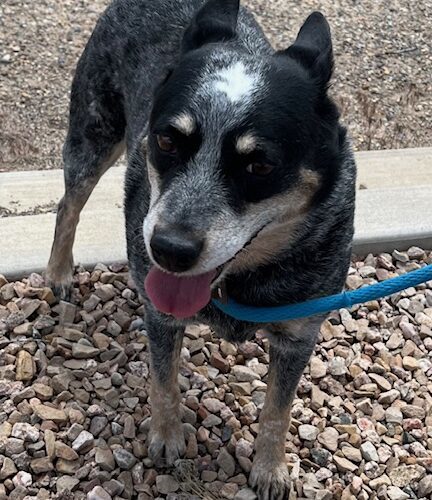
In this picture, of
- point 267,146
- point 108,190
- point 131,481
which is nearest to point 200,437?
point 131,481

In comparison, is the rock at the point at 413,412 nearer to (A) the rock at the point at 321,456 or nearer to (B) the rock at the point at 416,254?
(A) the rock at the point at 321,456

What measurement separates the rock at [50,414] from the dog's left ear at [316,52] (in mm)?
1657

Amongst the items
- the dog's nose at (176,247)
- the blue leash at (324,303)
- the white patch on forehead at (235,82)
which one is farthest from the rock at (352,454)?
the white patch on forehead at (235,82)

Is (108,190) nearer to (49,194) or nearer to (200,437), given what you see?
(49,194)

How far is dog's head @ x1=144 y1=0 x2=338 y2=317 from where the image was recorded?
2.44 meters

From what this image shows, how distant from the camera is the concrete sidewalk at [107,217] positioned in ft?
13.6

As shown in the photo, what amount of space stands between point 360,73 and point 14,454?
177 inches

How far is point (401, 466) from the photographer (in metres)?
3.41

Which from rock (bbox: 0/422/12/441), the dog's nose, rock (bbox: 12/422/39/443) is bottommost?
rock (bbox: 0/422/12/441)

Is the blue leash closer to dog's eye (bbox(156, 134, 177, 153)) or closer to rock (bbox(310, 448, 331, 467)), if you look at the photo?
dog's eye (bbox(156, 134, 177, 153))

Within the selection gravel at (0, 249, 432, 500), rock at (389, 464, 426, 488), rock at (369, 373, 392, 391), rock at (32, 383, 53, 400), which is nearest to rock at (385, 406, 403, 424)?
gravel at (0, 249, 432, 500)

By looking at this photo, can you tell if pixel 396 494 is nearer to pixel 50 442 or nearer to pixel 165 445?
pixel 165 445

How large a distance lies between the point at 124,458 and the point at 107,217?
1475 millimetres

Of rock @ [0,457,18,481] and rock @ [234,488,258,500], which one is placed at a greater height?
rock @ [0,457,18,481]
